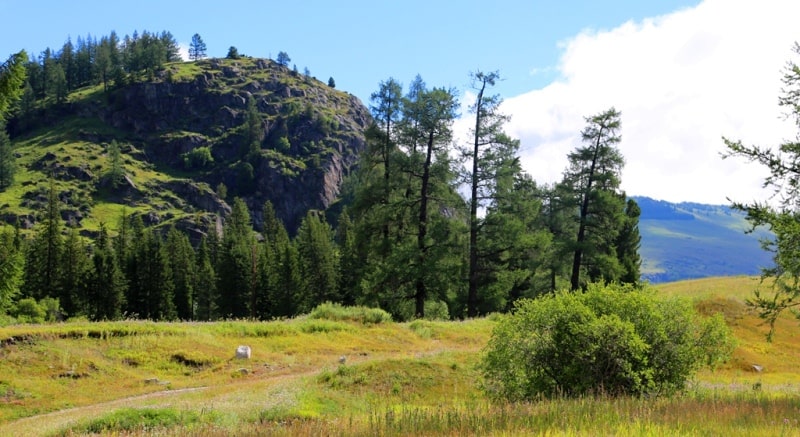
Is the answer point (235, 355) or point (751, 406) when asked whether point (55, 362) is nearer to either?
point (235, 355)

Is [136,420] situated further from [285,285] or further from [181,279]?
[181,279]

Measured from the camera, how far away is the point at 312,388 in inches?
618

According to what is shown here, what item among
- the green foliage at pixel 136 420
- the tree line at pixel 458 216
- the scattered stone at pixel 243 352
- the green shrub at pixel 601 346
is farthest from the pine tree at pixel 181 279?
the green shrub at pixel 601 346

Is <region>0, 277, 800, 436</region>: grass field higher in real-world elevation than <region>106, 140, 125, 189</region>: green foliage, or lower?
lower

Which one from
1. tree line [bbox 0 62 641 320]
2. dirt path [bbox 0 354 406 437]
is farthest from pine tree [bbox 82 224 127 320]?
dirt path [bbox 0 354 406 437]

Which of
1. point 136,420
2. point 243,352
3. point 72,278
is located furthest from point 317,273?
point 136,420

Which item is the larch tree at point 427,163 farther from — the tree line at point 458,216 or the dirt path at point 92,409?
the dirt path at point 92,409

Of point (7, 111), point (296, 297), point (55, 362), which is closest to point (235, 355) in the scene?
point (55, 362)

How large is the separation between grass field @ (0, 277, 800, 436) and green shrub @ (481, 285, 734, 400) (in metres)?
0.88

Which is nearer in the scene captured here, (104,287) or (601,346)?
(601,346)

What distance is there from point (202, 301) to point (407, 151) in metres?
58.0

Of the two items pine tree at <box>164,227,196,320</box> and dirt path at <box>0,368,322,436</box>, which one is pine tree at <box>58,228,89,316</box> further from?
dirt path at <box>0,368,322,436</box>

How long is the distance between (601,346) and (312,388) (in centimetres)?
815

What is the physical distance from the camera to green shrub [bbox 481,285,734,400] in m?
11.6
